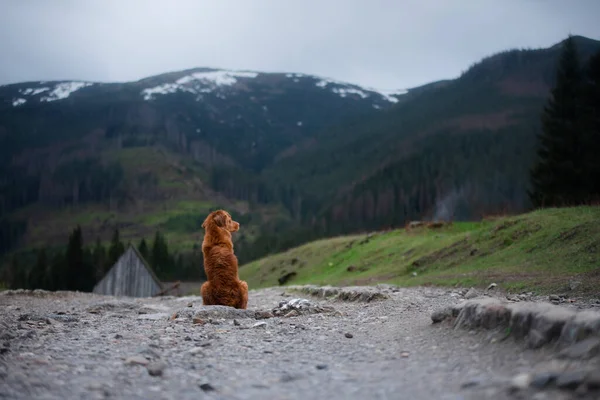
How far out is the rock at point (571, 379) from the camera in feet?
10.3

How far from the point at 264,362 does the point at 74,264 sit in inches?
2460

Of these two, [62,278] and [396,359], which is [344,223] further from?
[396,359]

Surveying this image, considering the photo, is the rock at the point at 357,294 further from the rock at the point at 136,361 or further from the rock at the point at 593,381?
the rock at the point at 593,381

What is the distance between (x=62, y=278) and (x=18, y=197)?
49544 mm

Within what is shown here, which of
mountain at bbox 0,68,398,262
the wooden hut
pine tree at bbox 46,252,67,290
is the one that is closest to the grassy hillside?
the wooden hut

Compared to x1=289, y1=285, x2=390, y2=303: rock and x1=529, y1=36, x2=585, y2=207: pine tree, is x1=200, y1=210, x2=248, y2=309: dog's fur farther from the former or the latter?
x1=529, y1=36, x2=585, y2=207: pine tree

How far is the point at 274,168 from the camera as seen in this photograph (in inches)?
7126

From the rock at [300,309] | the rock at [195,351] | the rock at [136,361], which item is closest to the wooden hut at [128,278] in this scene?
the rock at [300,309]

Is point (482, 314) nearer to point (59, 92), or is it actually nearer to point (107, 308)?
point (107, 308)

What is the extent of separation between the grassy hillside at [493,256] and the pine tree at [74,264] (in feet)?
128

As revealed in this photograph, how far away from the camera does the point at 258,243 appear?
8019 cm

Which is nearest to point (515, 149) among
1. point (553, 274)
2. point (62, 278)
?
point (553, 274)

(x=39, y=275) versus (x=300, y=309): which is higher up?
(x=300, y=309)

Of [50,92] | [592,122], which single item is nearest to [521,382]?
[592,122]
